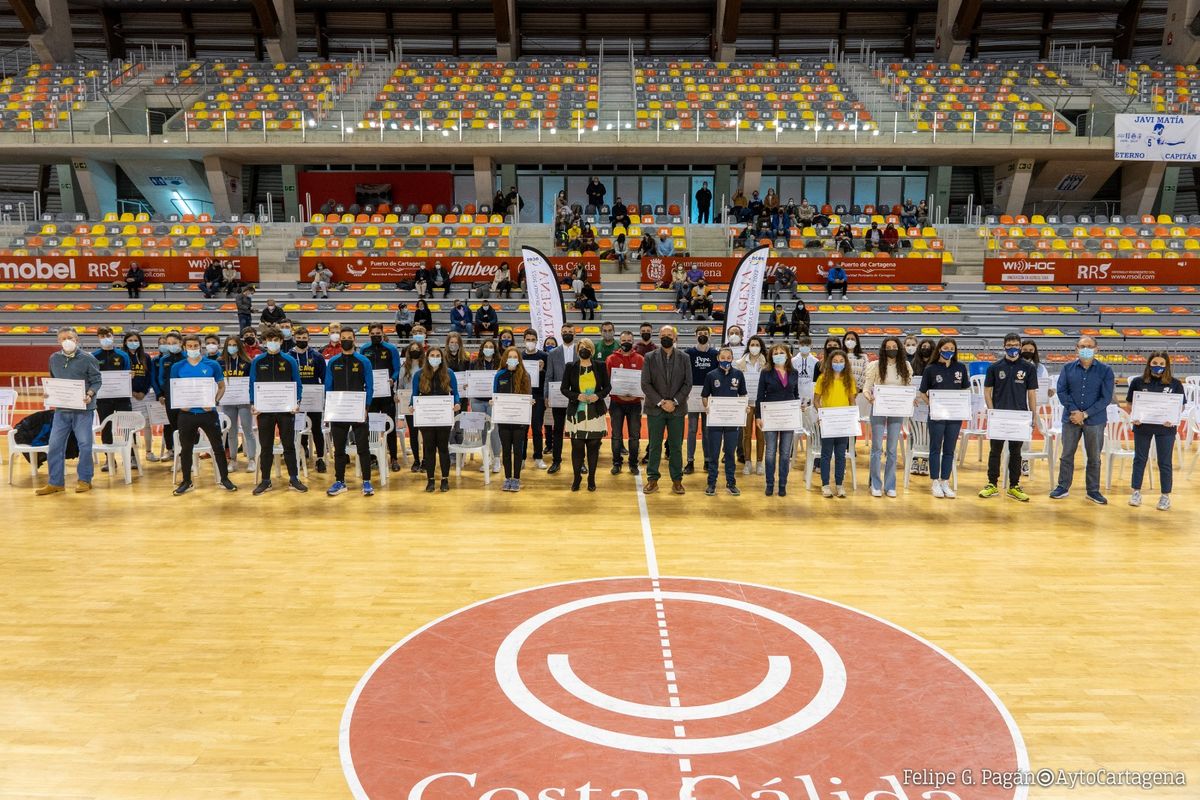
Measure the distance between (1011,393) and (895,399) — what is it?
4.69ft

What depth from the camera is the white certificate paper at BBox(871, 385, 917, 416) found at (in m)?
9.21

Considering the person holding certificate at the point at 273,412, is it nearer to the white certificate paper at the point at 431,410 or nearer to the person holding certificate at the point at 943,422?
the white certificate paper at the point at 431,410

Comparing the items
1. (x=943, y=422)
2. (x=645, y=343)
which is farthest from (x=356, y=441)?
(x=943, y=422)

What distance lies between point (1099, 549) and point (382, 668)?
269 inches

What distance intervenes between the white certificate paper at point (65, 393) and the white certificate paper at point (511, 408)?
495 cm

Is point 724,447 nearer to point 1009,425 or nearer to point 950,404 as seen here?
point 950,404

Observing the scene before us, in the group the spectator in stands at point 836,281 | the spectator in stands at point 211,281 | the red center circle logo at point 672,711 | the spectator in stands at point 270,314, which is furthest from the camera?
the spectator in stands at point 211,281

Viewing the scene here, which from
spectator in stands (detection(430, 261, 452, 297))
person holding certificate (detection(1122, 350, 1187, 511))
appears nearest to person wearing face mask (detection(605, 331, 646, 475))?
person holding certificate (detection(1122, 350, 1187, 511))

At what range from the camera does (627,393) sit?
1016 centimetres

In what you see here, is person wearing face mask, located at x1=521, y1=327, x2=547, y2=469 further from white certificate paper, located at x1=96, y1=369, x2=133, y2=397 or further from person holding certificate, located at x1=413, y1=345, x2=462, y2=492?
white certificate paper, located at x1=96, y1=369, x2=133, y2=397

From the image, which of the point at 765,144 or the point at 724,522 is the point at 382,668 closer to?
the point at 724,522

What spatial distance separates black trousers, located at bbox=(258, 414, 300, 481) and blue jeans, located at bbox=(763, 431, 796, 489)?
5.85 m

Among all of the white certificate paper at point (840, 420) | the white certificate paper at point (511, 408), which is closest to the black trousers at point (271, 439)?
the white certificate paper at point (511, 408)

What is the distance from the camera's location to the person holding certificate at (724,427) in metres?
9.54
